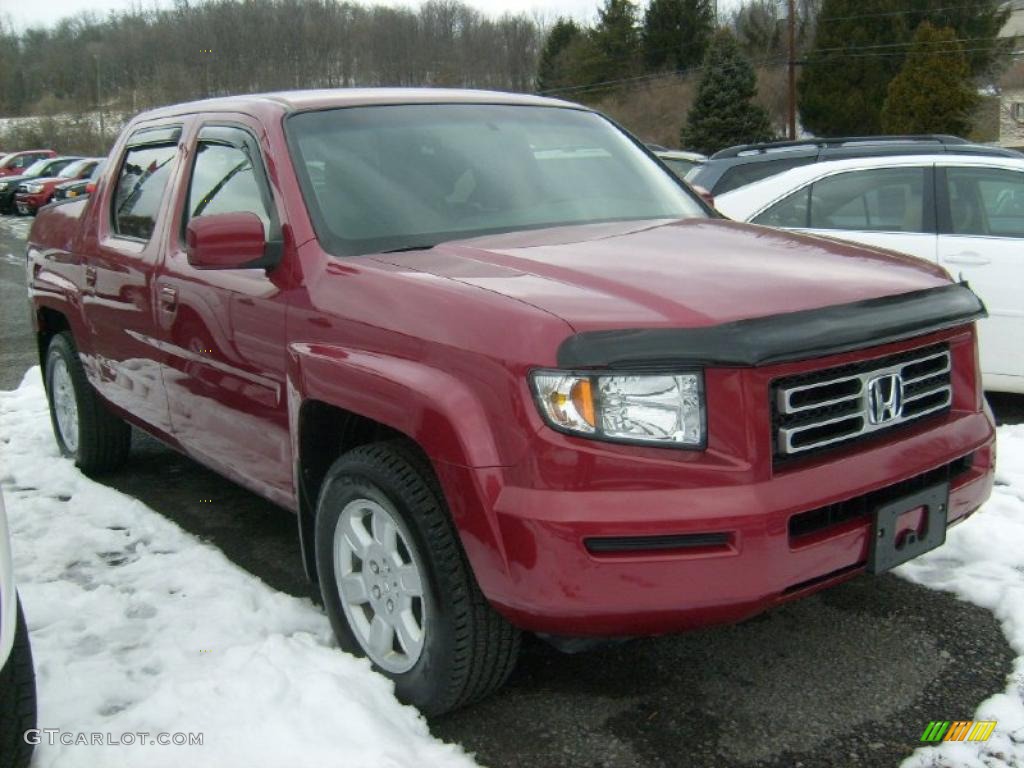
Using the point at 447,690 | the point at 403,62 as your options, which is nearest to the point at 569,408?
the point at 447,690

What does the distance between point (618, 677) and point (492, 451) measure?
1086 mm

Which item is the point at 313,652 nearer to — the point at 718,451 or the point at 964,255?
the point at 718,451

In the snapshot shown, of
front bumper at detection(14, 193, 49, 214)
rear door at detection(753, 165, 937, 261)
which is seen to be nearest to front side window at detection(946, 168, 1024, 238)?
rear door at detection(753, 165, 937, 261)

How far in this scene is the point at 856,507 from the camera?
2.68 m

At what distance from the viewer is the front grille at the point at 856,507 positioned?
257cm

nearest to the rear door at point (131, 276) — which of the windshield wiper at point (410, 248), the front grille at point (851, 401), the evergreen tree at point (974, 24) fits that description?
the windshield wiper at point (410, 248)

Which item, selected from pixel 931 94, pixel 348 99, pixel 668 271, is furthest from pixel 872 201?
pixel 931 94

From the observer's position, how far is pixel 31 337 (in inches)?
404

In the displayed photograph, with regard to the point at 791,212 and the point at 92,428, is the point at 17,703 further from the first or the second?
the point at 791,212

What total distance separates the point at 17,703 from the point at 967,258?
17.5 ft

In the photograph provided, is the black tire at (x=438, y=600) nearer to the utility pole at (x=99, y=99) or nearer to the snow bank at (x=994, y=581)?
the snow bank at (x=994, y=581)

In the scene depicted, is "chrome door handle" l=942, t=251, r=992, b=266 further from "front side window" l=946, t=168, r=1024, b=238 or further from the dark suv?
the dark suv

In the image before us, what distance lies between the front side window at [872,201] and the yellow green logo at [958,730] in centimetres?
402

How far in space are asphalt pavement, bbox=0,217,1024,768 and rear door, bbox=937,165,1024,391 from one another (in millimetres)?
2602
